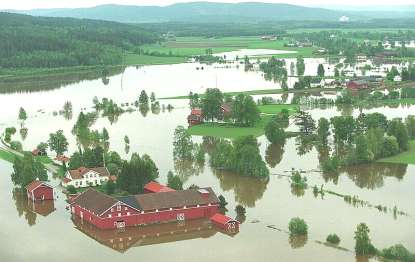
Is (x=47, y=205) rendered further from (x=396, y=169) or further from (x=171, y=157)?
(x=396, y=169)

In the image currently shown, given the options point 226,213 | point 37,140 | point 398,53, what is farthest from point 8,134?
point 398,53

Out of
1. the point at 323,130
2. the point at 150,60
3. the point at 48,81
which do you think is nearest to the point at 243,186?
the point at 323,130

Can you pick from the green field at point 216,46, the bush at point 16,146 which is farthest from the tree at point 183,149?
the green field at point 216,46

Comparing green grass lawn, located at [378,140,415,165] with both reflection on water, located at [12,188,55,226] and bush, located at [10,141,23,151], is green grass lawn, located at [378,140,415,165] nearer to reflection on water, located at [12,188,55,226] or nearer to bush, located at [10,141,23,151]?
reflection on water, located at [12,188,55,226]

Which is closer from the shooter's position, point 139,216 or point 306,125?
point 139,216

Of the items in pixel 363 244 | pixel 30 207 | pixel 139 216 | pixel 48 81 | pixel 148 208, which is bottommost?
pixel 48 81

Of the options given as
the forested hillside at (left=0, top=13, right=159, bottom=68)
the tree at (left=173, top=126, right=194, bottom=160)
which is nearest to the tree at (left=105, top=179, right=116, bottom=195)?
the tree at (left=173, top=126, right=194, bottom=160)

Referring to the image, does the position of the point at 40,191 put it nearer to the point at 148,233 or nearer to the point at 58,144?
the point at 148,233

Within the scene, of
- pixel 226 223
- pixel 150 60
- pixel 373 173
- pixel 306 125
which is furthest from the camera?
pixel 150 60
